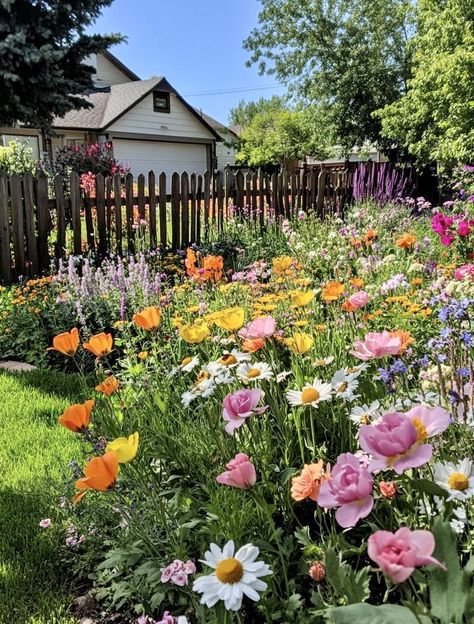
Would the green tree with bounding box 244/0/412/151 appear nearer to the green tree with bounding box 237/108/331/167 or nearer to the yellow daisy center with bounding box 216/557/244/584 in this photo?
the green tree with bounding box 237/108/331/167

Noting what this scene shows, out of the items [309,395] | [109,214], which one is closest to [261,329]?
[309,395]

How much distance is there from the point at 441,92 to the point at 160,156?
15.6m

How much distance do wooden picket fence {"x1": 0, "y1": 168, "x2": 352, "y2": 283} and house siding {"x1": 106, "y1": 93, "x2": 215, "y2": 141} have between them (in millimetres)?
16716

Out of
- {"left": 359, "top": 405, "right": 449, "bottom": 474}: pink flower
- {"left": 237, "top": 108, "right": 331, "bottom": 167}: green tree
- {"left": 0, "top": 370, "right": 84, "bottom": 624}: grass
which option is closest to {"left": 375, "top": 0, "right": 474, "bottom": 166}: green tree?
{"left": 0, "top": 370, "right": 84, "bottom": 624}: grass

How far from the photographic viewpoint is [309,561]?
57.2 inches

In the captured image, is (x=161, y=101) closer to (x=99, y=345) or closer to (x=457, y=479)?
(x=99, y=345)

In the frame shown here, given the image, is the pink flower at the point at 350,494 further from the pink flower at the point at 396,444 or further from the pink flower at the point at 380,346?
the pink flower at the point at 380,346

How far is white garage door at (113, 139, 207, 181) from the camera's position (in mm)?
23969

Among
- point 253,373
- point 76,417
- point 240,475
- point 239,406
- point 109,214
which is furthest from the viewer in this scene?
point 109,214

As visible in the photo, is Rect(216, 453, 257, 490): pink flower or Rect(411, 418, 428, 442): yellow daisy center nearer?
Rect(411, 418, 428, 442): yellow daisy center

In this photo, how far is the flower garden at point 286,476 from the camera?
0.91m

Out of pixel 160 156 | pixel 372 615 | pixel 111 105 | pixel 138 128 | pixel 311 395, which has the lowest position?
pixel 372 615

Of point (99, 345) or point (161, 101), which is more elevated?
point (161, 101)

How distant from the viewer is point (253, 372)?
64.0 inches
